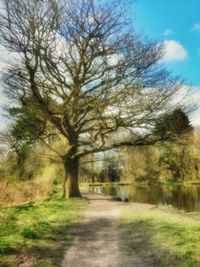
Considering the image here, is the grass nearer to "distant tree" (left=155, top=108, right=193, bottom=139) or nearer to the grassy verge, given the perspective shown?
the grassy verge

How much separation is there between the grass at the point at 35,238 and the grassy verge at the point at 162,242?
1750mm

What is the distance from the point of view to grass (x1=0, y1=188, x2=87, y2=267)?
8.91m

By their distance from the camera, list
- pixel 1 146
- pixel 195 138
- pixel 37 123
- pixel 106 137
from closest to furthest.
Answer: pixel 37 123, pixel 106 137, pixel 1 146, pixel 195 138

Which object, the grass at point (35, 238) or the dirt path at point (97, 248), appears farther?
the grass at point (35, 238)

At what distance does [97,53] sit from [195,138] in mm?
34148

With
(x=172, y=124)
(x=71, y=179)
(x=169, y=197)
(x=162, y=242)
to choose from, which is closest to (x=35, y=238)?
(x=162, y=242)

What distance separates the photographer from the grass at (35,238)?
8.91 m

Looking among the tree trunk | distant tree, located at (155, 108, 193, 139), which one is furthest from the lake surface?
distant tree, located at (155, 108, 193, 139)

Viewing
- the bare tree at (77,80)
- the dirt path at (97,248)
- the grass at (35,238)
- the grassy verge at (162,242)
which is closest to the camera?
the grassy verge at (162,242)

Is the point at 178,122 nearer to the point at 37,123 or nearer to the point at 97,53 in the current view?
the point at 97,53

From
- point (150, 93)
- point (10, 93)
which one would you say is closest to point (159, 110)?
point (150, 93)

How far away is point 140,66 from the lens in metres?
25.2

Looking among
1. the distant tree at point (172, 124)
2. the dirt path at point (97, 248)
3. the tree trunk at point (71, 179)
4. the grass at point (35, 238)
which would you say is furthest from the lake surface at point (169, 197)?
the grass at point (35, 238)

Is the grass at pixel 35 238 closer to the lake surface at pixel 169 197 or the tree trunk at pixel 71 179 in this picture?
the tree trunk at pixel 71 179
